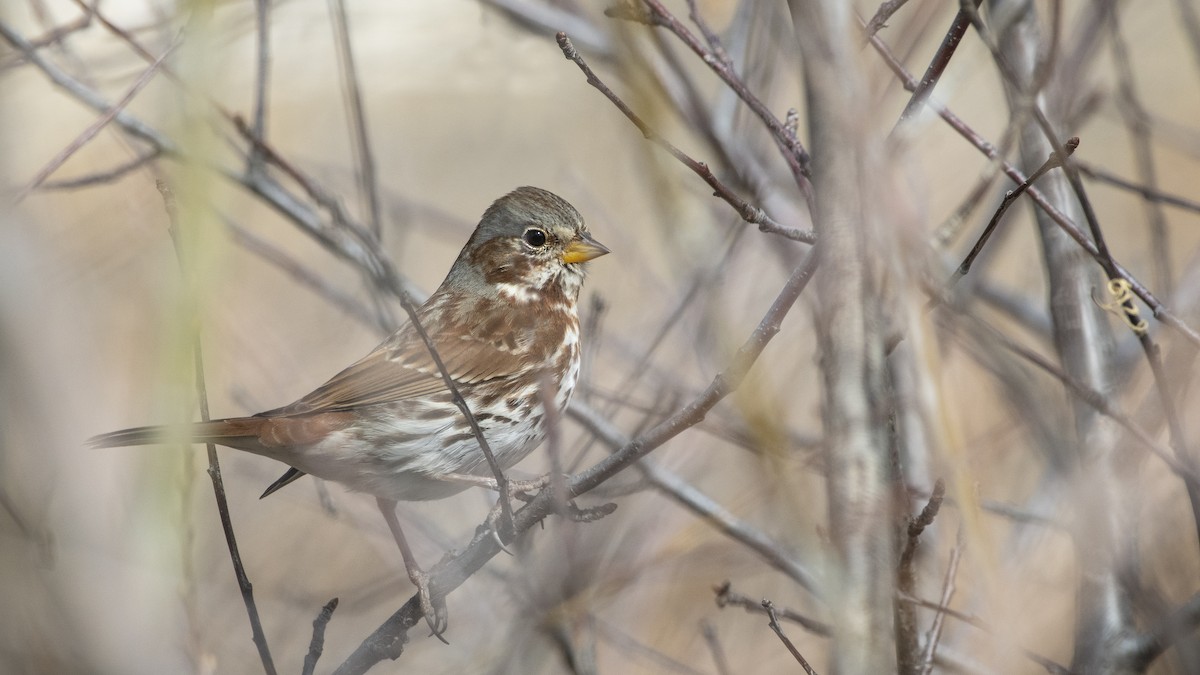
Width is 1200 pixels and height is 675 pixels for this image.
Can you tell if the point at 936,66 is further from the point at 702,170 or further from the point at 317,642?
the point at 317,642

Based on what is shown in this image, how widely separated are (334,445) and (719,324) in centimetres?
212

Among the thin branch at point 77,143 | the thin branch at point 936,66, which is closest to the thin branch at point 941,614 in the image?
the thin branch at point 936,66

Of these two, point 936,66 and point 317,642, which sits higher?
point 936,66

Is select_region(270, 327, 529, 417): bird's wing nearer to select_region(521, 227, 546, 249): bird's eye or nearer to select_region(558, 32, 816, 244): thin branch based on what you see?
select_region(521, 227, 546, 249): bird's eye

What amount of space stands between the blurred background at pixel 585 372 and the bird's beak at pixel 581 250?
222 millimetres

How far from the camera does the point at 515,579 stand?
3238 mm

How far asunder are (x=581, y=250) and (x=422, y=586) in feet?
4.04

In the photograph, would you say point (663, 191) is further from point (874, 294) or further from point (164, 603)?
point (164, 603)

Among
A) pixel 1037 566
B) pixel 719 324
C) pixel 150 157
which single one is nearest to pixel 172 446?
pixel 719 324

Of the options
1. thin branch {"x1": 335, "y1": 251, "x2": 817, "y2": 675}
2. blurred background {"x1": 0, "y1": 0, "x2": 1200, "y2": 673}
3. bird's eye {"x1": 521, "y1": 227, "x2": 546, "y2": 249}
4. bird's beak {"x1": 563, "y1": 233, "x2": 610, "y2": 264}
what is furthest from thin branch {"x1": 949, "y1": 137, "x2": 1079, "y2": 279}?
bird's eye {"x1": 521, "y1": 227, "x2": 546, "y2": 249}

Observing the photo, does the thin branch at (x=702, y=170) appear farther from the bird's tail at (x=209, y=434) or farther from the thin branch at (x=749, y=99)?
the bird's tail at (x=209, y=434)

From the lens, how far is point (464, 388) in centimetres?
365

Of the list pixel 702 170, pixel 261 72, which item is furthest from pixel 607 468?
pixel 261 72

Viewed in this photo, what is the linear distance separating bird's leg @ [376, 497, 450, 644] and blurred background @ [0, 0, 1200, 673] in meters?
0.19
